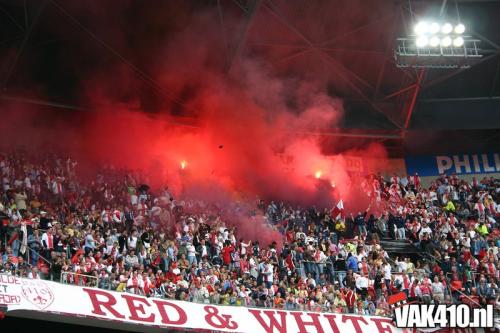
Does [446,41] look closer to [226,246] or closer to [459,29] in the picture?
[459,29]

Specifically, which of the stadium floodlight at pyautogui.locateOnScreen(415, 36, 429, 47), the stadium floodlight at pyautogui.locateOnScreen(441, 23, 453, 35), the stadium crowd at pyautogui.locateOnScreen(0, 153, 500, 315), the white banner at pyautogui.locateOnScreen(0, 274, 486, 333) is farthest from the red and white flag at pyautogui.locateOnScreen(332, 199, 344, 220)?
the white banner at pyautogui.locateOnScreen(0, 274, 486, 333)

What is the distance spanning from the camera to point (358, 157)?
33.6m

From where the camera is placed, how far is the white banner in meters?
16.5

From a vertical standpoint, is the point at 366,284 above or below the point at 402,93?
below

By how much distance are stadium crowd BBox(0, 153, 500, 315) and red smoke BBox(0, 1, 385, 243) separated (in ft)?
5.40

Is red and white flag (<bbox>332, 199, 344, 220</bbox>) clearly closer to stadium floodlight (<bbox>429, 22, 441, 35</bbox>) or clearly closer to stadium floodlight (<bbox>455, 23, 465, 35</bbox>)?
stadium floodlight (<bbox>429, 22, 441, 35</bbox>)

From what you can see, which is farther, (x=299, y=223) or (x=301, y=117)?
(x=301, y=117)

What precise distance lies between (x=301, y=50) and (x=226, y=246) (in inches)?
335

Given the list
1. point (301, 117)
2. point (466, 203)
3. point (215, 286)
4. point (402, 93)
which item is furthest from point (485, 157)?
point (215, 286)

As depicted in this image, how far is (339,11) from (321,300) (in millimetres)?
10770

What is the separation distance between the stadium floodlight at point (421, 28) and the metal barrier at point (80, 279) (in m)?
12.8

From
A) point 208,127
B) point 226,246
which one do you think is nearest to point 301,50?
point 208,127

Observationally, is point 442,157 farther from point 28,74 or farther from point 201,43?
point 28,74

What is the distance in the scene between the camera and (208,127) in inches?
1184
